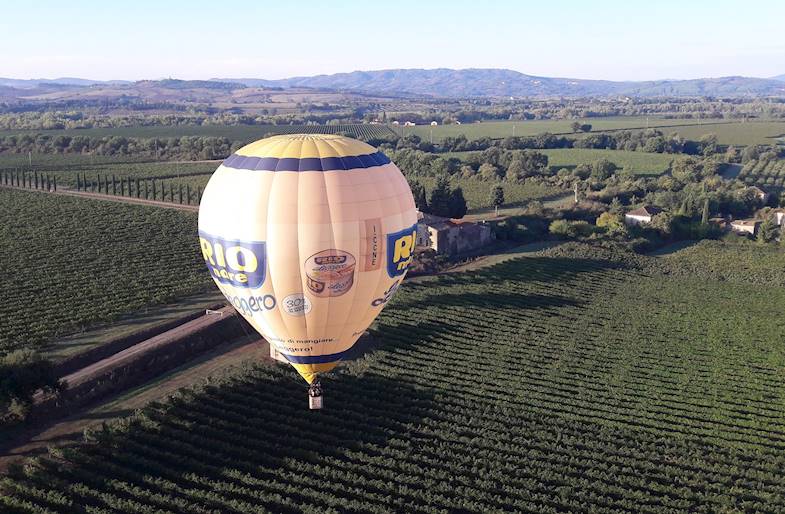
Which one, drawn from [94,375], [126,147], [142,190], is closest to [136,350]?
[94,375]

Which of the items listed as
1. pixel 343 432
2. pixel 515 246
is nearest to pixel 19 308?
pixel 343 432

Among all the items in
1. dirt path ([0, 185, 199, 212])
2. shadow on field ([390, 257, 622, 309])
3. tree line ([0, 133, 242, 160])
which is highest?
tree line ([0, 133, 242, 160])

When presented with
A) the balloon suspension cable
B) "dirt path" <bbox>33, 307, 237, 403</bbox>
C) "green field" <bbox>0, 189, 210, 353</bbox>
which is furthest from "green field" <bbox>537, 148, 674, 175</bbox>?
the balloon suspension cable

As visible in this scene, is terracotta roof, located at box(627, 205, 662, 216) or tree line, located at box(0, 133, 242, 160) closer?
terracotta roof, located at box(627, 205, 662, 216)

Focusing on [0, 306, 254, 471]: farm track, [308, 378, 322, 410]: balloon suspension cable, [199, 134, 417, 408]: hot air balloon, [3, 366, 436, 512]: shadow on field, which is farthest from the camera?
[0, 306, 254, 471]: farm track

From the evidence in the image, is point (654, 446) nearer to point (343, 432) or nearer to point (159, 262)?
point (343, 432)

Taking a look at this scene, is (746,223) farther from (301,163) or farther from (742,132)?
(742,132)

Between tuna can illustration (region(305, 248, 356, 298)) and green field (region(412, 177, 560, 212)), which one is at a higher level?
tuna can illustration (region(305, 248, 356, 298))

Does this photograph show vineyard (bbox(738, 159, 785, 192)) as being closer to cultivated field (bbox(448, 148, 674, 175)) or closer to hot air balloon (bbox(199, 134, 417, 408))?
cultivated field (bbox(448, 148, 674, 175))

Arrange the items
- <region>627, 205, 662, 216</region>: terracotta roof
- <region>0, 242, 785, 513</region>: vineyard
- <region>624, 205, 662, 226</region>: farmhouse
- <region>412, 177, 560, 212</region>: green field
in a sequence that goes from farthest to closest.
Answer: <region>412, 177, 560, 212</region>: green field < <region>627, 205, 662, 216</region>: terracotta roof < <region>624, 205, 662, 226</region>: farmhouse < <region>0, 242, 785, 513</region>: vineyard
